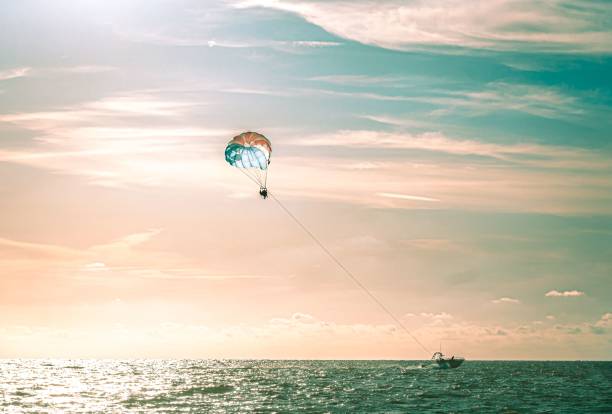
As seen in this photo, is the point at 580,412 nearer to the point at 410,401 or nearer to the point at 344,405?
the point at 410,401

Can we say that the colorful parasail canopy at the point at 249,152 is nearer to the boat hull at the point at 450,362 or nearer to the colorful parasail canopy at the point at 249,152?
the colorful parasail canopy at the point at 249,152

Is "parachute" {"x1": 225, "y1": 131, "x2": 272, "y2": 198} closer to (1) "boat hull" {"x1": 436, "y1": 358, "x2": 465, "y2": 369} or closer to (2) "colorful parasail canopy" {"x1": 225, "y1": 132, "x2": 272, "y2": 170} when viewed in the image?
(2) "colorful parasail canopy" {"x1": 225, "y1": 132, "x2": 272, "y2": 170}

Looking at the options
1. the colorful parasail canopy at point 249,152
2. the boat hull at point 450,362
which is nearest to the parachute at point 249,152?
the colorful parasail canopy at point 249,152

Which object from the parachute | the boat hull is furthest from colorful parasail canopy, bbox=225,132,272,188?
the boat hull

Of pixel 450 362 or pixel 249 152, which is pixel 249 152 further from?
pixel 450 362

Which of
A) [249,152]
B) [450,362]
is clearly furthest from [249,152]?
[450,362]

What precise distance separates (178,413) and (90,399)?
68.9ft

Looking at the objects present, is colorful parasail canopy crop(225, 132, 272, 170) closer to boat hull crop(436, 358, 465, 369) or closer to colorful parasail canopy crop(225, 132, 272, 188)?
colorful parasail canopy crop(225, 132, 272, 188)

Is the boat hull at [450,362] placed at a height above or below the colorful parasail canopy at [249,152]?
below

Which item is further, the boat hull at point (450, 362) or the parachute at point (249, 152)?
the boat hull at point (450, 362)

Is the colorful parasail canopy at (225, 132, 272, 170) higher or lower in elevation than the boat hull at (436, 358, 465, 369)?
higher

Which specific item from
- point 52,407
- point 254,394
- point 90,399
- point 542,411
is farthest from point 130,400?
point 542,411

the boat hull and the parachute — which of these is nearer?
the parachute

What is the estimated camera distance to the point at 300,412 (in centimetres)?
6375
